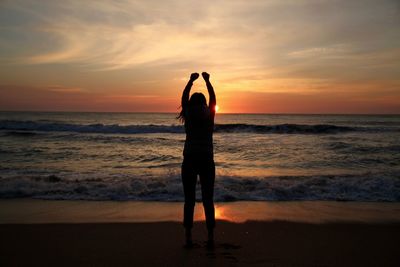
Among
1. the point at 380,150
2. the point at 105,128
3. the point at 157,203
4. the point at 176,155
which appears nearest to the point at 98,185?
the point at 157,203

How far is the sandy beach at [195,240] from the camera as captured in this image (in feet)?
13.0

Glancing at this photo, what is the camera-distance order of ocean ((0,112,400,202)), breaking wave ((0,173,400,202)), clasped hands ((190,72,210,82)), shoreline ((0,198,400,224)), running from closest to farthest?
1. clasped hands ((190,72,210,82))
2. shoreline ((0,198,400,224))
3. breaking wave ((0,173,400,202))
4. ocean ((0,112,400,202))

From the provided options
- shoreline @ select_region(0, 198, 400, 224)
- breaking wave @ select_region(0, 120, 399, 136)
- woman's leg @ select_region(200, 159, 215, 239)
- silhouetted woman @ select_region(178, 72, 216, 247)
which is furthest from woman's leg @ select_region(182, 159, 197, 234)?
breaking wave @ select_region(0, 120, 399, 136)

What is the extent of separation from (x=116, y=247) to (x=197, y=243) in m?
1.01

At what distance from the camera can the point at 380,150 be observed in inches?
650

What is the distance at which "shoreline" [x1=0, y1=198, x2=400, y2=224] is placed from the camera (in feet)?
19.2

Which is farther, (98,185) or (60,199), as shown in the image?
(98,185)

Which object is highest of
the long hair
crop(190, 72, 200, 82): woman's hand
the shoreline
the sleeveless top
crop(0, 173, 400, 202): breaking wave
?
crop(190, 72, 200, 82): woman's hand

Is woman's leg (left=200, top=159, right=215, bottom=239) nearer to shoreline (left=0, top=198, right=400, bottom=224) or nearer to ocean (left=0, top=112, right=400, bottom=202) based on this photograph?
shoreline (left=0, top=198, right=400, bottom=224)

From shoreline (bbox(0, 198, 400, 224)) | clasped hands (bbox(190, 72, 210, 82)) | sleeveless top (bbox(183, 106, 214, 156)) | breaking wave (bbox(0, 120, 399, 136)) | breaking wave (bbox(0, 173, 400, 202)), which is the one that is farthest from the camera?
breaking wave (bbox(0, 120, 399, 136))

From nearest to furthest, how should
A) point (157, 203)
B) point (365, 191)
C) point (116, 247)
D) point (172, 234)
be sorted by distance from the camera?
point (116, 247)
point (172, 234)
point (157, 203)
point (365, 191)

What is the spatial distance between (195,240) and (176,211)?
5.94 ft

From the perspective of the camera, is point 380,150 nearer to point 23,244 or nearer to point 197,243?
point 197,243

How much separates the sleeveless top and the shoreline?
2.16 meters
